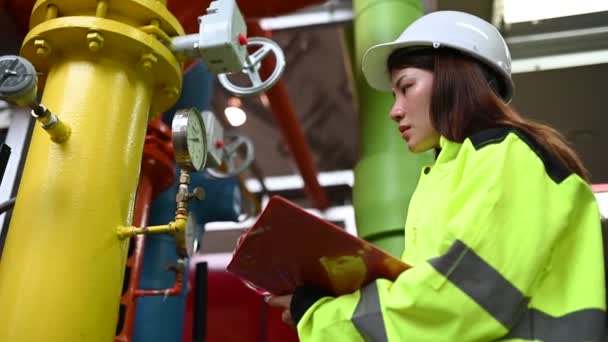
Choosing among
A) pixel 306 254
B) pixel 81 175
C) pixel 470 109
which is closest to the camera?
pixel 306 254

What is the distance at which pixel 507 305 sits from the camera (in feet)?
Result: 2.47

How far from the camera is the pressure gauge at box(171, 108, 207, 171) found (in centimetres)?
134

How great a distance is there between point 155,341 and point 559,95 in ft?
7.98

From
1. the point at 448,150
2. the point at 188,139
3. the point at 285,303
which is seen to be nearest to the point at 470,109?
the point at 448,150

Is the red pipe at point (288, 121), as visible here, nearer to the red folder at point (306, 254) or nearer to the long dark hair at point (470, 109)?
the long dark hair at point (470, 109)

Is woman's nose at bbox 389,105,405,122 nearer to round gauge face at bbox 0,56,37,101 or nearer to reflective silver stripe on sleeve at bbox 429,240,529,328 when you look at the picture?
reflective silver stripe on sleeve at bbox 429,240,529,328

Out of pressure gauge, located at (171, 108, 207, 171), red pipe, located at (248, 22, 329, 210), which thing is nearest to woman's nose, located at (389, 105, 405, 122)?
pressure gauge, located at (171, 108, 207, 171)

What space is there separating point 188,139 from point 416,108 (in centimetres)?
55

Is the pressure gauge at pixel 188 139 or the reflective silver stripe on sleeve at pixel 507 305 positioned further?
the pressure gauge at pixel 188 139

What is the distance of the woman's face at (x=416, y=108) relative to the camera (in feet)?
3.45

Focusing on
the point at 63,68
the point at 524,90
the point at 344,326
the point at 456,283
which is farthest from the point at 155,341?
the point at 524,90

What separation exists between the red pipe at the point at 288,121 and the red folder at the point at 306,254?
184 centimetres

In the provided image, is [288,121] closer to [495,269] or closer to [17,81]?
[17,81]

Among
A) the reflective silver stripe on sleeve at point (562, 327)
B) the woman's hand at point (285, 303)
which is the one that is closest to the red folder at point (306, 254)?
the woman's hand at point (285, 303)
